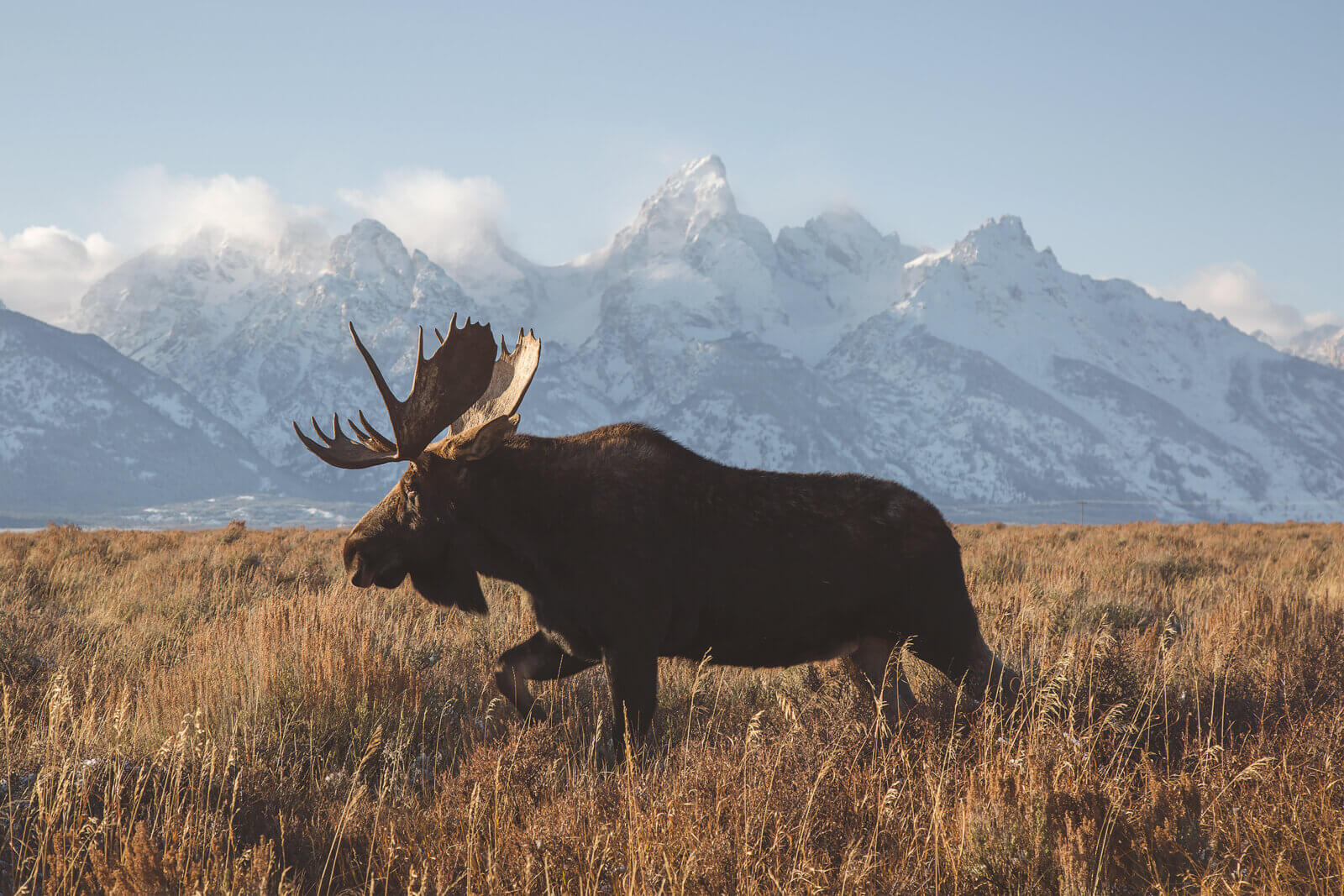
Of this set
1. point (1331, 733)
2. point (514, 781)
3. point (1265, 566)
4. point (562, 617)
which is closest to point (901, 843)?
point (514, 781)

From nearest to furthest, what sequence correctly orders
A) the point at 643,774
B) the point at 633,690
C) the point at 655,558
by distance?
the point at 643,774 < the point at 633,690 < the point at 655,558

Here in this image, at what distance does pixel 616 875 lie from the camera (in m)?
2.79

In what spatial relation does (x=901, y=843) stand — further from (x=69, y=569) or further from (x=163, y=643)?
(x=69, y=569)

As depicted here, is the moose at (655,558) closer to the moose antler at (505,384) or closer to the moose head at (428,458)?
the moose head at (428,458)

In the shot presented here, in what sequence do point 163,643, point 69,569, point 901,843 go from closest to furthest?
point 901,843 → point 163,643 → point 69,569

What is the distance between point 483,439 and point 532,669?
1.09 metres

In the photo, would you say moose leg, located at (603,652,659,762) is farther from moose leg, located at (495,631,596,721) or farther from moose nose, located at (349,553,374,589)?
moose nose, located at (349,553,374,589)

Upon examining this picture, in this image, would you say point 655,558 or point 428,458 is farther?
point 428,458

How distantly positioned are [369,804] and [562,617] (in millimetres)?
1059

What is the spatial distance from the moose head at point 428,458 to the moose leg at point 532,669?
350 mm

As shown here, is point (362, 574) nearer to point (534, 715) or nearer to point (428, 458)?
point (428, 458)

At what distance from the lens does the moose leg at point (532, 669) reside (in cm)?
447

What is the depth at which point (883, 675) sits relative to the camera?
4.59 meters

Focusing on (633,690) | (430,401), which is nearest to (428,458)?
(430,401)
